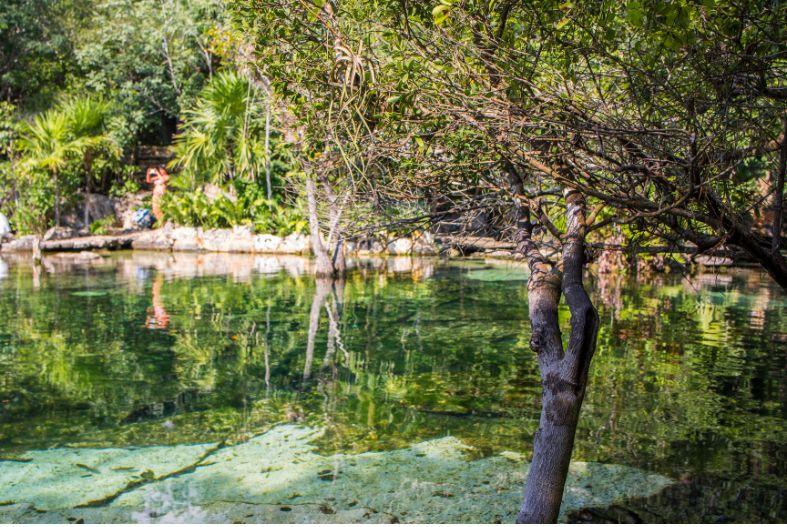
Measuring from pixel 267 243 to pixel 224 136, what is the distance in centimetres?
342

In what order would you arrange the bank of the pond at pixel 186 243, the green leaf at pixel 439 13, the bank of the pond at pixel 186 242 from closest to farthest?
the green leaf at pixel 439 13 → the bank of the pond at pixel 186 243 → the bank of the pond at pixel 186 242

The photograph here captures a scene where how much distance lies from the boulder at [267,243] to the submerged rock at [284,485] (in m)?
15.5

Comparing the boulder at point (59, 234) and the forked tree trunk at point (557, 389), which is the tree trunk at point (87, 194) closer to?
the boulder at point (59, 234)

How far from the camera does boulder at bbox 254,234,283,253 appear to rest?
68.7 feet

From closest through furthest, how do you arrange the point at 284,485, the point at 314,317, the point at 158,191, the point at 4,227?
the point at 284,485 → the point at 314,317 → the point at 4,227 → the point at 158,191

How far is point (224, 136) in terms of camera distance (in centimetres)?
2189

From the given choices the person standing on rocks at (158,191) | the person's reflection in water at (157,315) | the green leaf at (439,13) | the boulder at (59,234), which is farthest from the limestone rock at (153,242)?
the green leaf at (439,13)

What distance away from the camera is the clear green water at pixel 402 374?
18.5ft

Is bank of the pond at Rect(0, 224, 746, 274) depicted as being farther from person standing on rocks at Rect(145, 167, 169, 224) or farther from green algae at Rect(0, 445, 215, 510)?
green algae at Rect(0, 445, 215, 510)

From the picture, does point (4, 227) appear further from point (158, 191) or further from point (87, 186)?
point (158, 191)

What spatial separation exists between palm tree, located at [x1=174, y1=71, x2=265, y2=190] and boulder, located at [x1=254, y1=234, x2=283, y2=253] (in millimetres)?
1950

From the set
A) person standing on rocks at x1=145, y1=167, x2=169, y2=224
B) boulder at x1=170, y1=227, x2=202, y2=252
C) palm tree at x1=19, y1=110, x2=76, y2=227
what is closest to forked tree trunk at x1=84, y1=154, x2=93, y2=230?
palm tree at x1=19, y1=110, x2=76, y2=227

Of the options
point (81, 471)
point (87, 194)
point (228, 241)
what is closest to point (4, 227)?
point (87, 194)

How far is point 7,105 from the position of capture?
23797mm
